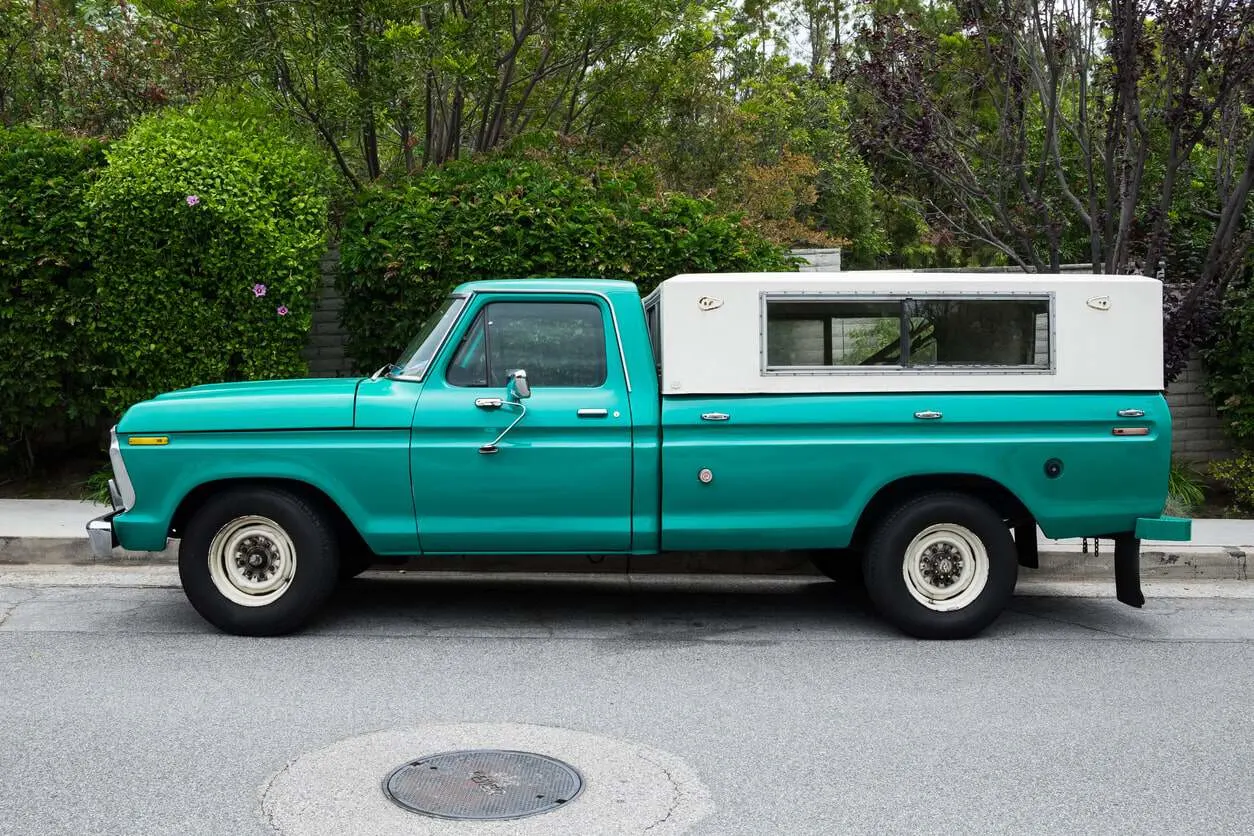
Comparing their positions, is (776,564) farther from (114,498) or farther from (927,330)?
(114,498)

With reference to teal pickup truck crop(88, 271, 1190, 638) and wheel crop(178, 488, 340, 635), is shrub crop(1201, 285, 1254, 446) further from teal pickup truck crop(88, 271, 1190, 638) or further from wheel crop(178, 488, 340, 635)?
wheel crop(178, 488, 340, 635)

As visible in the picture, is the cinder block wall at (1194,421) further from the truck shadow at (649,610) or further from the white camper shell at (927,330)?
the white camper shell at (927,330)

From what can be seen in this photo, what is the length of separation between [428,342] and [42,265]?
4.97 metres

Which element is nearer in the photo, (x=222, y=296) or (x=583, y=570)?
(x=583, y=570)

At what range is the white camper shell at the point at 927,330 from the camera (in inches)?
264

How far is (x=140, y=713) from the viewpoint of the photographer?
5.34 meters

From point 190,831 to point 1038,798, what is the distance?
295cm

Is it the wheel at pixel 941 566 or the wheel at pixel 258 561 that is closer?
the wheel at pixel 258 561

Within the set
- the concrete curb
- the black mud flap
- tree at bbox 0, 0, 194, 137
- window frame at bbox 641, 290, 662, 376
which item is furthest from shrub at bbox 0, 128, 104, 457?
the black mud flap

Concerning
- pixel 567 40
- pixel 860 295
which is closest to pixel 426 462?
pixel 860 295

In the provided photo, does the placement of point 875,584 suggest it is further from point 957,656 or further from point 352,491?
point 352,491

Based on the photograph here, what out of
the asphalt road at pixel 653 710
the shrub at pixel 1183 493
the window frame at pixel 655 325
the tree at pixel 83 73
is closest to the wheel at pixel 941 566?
the asphalt road at pixel 653 710

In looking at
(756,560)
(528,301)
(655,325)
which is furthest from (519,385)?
(756,560)

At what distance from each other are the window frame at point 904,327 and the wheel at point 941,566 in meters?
0.72
